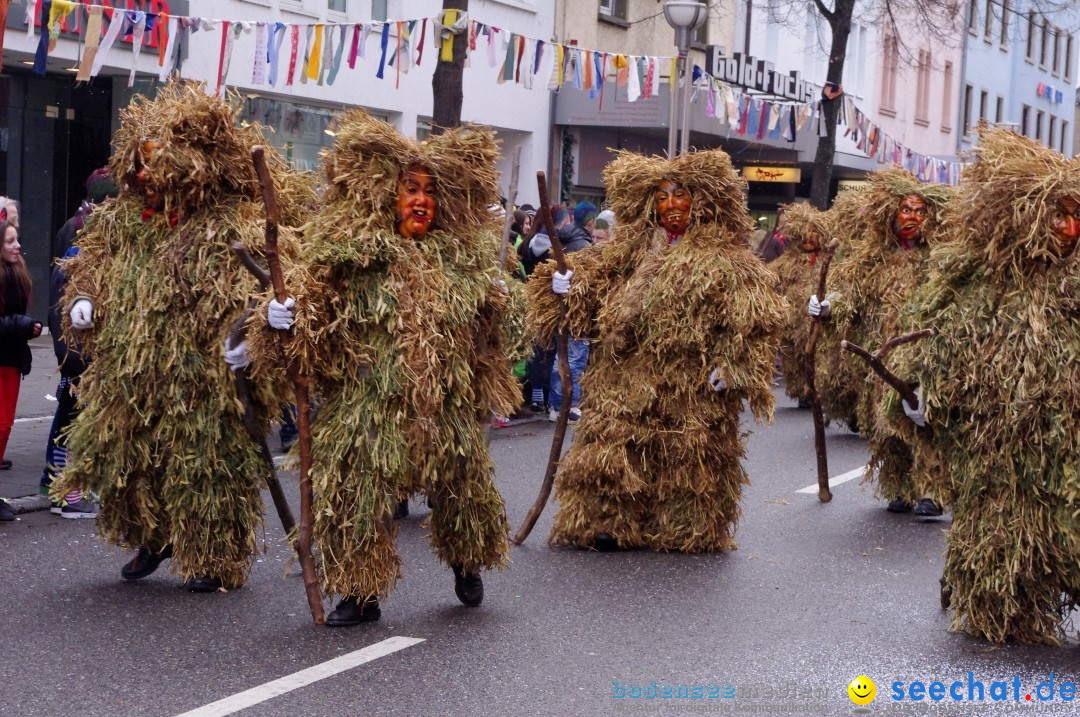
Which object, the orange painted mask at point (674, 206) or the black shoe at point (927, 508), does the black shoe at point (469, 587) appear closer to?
the orange painted mask at point (674, 206)

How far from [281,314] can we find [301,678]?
1.36 metres

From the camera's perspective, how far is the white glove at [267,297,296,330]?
5.59 m

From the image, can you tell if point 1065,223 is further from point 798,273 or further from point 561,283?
point 798,273

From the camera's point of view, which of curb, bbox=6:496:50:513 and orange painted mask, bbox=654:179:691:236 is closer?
orange painted mask, bbox=654:179:691:236

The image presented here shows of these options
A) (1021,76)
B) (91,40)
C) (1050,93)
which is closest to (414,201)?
(91,40)

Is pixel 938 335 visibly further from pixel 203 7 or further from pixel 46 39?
pixel 203 7

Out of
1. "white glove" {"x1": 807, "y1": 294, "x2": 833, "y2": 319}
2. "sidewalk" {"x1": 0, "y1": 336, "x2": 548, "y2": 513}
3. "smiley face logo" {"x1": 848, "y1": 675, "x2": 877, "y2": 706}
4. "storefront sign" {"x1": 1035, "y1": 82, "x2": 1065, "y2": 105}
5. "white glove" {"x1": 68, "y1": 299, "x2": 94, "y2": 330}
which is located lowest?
"sidewalk" {"x1": 0, "y1": 336, "x2": 548, "y2": 513}

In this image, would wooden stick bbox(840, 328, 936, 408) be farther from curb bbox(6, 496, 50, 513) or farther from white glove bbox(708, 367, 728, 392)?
curb bbox(6, 496, 50, 513)

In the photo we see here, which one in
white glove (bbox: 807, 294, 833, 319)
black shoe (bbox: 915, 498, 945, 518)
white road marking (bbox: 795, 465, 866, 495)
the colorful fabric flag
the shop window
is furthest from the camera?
the shop window

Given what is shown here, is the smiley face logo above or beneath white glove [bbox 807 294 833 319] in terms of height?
beneath

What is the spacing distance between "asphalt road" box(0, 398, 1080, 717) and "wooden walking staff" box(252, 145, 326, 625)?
0.18 metres

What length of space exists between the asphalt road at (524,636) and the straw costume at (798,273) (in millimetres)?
6880

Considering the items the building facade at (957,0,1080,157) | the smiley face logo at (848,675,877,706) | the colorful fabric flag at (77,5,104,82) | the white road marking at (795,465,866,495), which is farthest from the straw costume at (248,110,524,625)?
the building facade at (957,0,1080,157)

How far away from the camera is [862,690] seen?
528 cm
